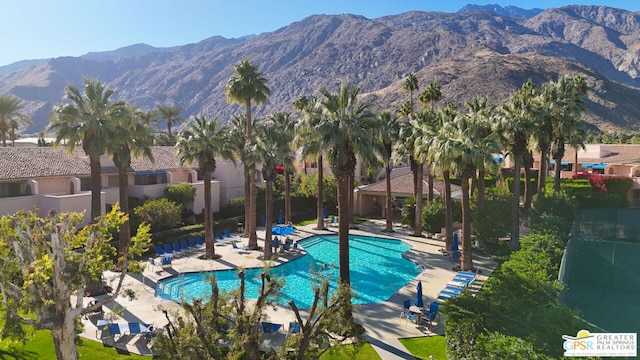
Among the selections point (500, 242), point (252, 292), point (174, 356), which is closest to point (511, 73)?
point (500, 242)

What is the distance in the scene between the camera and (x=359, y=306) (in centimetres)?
1391

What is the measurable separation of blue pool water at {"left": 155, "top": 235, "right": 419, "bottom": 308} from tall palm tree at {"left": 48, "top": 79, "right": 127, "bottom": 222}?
6.45m

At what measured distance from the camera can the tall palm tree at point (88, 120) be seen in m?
22.4

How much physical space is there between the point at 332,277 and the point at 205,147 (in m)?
12.0

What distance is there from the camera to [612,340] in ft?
41.1

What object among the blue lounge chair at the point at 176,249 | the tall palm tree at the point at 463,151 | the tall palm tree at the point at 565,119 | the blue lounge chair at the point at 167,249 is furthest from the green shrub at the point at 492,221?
the blue lounge chair at the point at 167,249

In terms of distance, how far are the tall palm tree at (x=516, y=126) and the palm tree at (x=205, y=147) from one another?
59.2 ft

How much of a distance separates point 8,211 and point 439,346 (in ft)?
88.7

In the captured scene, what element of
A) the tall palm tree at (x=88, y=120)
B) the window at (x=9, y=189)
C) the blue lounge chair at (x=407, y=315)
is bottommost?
the blue lounge chair at (x=407, y=315)

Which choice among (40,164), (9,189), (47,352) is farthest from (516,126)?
(9,189)

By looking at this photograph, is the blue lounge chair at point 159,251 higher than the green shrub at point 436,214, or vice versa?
the green shrub at point 436,214

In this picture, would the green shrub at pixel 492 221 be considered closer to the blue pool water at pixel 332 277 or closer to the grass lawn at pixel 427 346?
the blue pool water at pixel 332 277

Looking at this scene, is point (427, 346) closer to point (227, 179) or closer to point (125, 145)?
point (125, 145)

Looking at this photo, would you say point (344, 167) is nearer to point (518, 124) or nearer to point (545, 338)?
point (545, 338)
